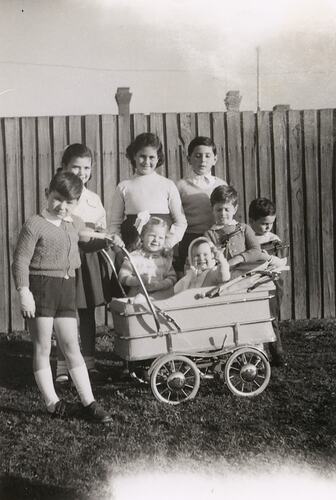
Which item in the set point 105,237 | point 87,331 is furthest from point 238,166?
point 105,237

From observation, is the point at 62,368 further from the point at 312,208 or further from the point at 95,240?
the point at 312,208

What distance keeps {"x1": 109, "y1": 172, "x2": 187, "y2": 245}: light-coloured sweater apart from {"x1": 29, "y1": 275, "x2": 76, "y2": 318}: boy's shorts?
3.13ft

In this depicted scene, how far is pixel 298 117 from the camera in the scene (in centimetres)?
646

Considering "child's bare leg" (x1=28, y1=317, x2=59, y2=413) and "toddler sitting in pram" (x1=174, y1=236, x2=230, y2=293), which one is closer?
"child's bare leg" (x1=28, y1=317, x2=59, y2=413)

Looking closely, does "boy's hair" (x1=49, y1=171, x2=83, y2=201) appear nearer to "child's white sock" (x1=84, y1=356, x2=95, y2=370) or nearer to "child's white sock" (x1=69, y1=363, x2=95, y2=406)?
"child's white sock" (x1=69, y1=363, x2=95, y2=406)

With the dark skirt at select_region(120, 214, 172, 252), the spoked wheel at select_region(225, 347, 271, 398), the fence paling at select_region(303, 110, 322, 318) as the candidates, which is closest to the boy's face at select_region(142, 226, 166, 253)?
the dark skirt at select_region(120, 214, 172, 252)

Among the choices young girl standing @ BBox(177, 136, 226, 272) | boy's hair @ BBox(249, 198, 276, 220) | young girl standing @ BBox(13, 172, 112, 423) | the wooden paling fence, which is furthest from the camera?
the wooden paling fence

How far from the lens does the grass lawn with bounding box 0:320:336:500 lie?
10.0 ft

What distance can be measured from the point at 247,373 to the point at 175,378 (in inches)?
19.2

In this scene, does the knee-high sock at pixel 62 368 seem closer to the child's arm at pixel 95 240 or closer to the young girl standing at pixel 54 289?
the young girl standing at pixel 54 289

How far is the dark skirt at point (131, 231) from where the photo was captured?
178 inches

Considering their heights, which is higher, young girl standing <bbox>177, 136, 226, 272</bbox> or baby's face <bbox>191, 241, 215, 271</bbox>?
young girl standing <bbox>177, 136, 226, 272</bbox>

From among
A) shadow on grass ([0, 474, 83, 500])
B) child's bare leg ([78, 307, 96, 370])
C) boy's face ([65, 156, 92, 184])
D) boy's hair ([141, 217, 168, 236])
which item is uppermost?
boy's face ([65, 156, 92, 184])

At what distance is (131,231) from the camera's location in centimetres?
455
